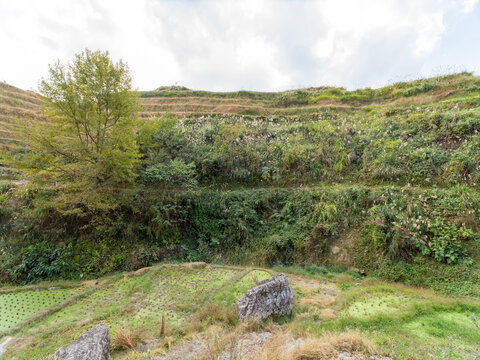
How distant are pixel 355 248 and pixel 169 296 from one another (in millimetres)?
7471

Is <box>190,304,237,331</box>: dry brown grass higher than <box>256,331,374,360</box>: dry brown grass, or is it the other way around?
<box>256,331,374,360</box>: dry brown grass

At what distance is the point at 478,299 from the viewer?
589 centimetres

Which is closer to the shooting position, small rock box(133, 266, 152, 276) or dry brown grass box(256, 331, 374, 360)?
dry brown grass box(256, 331, 374, 360)

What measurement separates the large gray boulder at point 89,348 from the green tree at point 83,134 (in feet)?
22.0

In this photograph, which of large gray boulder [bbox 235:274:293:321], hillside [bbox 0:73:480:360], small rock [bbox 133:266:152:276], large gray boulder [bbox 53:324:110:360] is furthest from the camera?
small rock [bbox 133:266:152:276]

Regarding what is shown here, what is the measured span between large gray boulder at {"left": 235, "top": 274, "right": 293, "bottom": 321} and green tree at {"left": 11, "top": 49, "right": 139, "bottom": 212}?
7.70 m

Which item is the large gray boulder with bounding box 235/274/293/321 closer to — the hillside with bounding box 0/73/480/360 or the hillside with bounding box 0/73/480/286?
the hillside with bounding box 0/73/480/360

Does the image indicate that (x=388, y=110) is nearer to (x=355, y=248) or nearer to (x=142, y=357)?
(x=355, y=248)

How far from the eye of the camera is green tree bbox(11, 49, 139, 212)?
9141 mm

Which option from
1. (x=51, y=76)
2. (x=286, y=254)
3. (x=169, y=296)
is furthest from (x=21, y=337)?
(x=51, y=76)

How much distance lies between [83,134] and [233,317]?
1039 centimetres

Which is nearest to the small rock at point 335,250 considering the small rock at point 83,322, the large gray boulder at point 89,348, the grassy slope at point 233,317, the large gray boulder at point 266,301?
the grassy slope at point 233,317

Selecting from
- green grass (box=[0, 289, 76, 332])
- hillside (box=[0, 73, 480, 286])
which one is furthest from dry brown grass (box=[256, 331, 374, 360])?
green grass (box=[0, 289, 76, 332])

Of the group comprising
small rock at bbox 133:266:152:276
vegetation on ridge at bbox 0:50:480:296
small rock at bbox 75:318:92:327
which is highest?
vegetation on ridge at bbox 0:50:480:296
